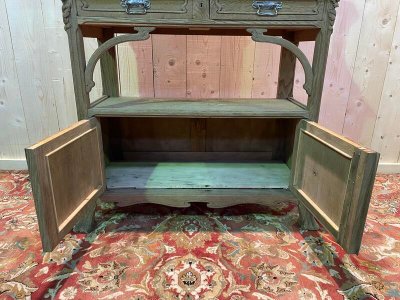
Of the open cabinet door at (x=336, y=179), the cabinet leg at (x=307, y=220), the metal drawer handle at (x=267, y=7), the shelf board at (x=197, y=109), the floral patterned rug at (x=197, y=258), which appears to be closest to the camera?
the open cabinet door at (x=336, y=179)

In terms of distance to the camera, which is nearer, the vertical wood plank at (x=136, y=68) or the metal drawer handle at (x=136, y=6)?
the metal drawer handle at (x=136, y=6)

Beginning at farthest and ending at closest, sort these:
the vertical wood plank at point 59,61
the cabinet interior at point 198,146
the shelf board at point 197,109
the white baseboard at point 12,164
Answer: the white baseboard at point 12,164, the vertical wood plank at point 59,61, the cabinet interior at point 198,146, the shelf board at point 197,109

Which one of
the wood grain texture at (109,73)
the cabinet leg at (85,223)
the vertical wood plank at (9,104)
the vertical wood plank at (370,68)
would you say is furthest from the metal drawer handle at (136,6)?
the vertical wood plank at (370,68)

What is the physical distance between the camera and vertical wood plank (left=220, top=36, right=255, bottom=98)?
1811 mm

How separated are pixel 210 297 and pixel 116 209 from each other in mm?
804

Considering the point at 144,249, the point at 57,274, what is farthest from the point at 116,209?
the point at 57,274

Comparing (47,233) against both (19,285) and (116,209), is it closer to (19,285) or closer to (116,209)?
(19,285)

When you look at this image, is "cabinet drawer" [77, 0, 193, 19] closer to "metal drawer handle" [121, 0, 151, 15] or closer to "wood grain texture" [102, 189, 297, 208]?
"metal drawer handle" [121, 0, 151, 15]

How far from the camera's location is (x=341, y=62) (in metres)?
1.84

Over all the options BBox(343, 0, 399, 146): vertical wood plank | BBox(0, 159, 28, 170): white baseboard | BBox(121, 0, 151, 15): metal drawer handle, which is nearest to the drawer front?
BBox(121, 0, 151, 15): metal drawer handle

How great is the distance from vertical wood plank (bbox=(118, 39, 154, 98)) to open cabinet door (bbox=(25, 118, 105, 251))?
2.17ft

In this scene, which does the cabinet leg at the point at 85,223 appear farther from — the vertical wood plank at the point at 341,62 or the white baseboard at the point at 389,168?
the white baseboard at the point at 389,168

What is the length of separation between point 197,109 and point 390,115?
151cm

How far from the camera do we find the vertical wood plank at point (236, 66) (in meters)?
1.81
